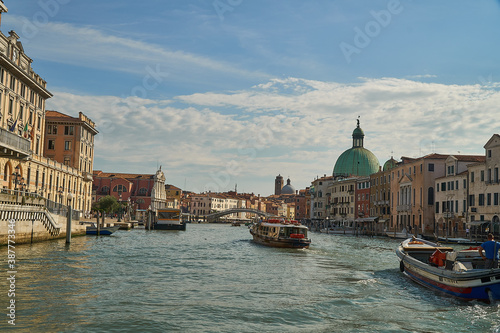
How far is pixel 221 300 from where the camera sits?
557 inches

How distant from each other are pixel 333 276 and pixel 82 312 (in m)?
11.1

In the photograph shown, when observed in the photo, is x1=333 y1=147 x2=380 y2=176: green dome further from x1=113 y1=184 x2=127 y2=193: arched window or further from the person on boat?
the person on boat

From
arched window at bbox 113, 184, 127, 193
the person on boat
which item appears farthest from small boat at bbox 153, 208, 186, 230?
the person on boat

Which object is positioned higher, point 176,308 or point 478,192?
point 478,192

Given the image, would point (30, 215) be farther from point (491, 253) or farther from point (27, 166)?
point (491, 253)

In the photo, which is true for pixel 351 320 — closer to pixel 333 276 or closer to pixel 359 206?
pixel 333 276

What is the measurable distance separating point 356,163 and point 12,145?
88.0 meters

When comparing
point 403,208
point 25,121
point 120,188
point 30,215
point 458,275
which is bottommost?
point 458,275

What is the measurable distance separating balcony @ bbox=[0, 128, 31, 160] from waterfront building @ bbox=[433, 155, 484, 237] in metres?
37.4

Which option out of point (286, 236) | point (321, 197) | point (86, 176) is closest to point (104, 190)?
point (86, 176)

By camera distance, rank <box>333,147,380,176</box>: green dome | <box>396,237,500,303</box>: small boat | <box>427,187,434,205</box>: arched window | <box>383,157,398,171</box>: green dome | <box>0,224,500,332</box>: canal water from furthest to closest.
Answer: <box>333,147,380,176</box>: green dome, <box>383,157,398,171</box>: green dome, <box>427,187,434,205</box>: arched window, <box>396,237,500,303</box>: small boat, <box>0,224,500,332</box>: canal water

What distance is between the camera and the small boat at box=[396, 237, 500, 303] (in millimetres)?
14352

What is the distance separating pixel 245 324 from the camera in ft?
38.0

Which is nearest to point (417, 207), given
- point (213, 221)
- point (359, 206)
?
point (359, 206)
